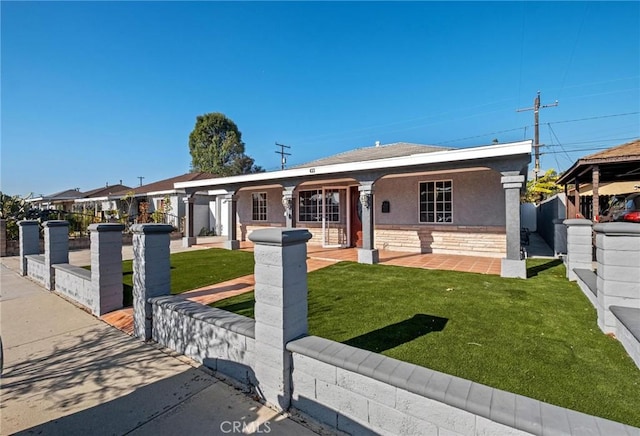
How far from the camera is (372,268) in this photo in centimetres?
802

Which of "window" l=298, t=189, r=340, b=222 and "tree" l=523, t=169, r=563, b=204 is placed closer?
"window" l=298, t=189, r=340, b=222

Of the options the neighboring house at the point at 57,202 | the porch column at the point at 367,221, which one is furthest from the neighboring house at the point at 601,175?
the neighboring house at the point at 57,202

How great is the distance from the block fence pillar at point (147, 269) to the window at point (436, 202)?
879cm

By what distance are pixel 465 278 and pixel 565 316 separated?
2375 mm

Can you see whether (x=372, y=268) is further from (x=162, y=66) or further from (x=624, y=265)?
(x=162, y=66)

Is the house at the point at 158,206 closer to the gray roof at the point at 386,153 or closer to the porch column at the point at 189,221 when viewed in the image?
the porch column at the point at 189,221

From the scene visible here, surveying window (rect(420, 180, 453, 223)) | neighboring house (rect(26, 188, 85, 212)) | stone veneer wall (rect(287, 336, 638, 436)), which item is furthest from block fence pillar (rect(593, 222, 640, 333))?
neighboring house (rect(26, 188, 85, 212))

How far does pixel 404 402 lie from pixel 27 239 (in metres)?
10.6

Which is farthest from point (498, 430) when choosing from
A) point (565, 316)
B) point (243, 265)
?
point (243, 265)

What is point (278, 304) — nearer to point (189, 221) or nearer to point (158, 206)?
point (189, 221)

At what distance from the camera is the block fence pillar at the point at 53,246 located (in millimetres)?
6484

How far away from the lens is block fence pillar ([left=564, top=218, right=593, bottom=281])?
601 centimetres

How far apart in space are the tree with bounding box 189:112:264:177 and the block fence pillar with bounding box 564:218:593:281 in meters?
33.5

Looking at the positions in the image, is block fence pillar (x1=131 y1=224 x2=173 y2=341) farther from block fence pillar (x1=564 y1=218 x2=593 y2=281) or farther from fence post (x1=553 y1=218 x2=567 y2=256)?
fence post (x1=553 y1=218 x2=567 y2=256)
